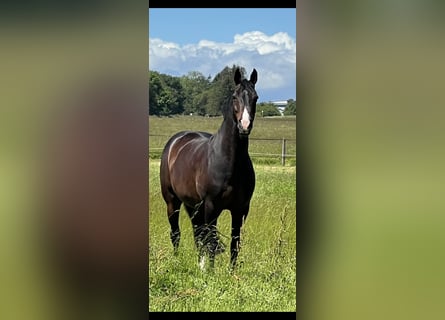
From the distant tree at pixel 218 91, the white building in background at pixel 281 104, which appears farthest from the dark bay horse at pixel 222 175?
the distant tree at pixel 218 91

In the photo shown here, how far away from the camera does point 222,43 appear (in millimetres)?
9297

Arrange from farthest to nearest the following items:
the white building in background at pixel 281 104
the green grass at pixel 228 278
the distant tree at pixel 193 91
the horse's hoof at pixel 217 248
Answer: the distant tree at pixel 193 91 → the white building in background at pixel 281 104 → the horse's hoof at pixel 217 248 → the green grass at pixel 228 278

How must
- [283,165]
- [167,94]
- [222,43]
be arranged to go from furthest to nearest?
[222,43], [167,94], [283,165]

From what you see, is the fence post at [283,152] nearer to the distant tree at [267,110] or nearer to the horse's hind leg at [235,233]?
the distant tree at [267,110]

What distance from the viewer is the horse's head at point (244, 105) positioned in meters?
3.69

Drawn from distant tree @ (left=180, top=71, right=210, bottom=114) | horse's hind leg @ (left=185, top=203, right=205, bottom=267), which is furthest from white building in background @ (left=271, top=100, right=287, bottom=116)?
horse's hind leg @ (left=185, top=203, right=205, bottom=267)

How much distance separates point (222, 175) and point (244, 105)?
1.70 feet

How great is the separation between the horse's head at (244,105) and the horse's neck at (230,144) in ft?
0.31

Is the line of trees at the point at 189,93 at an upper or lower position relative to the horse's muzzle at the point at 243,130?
upper
